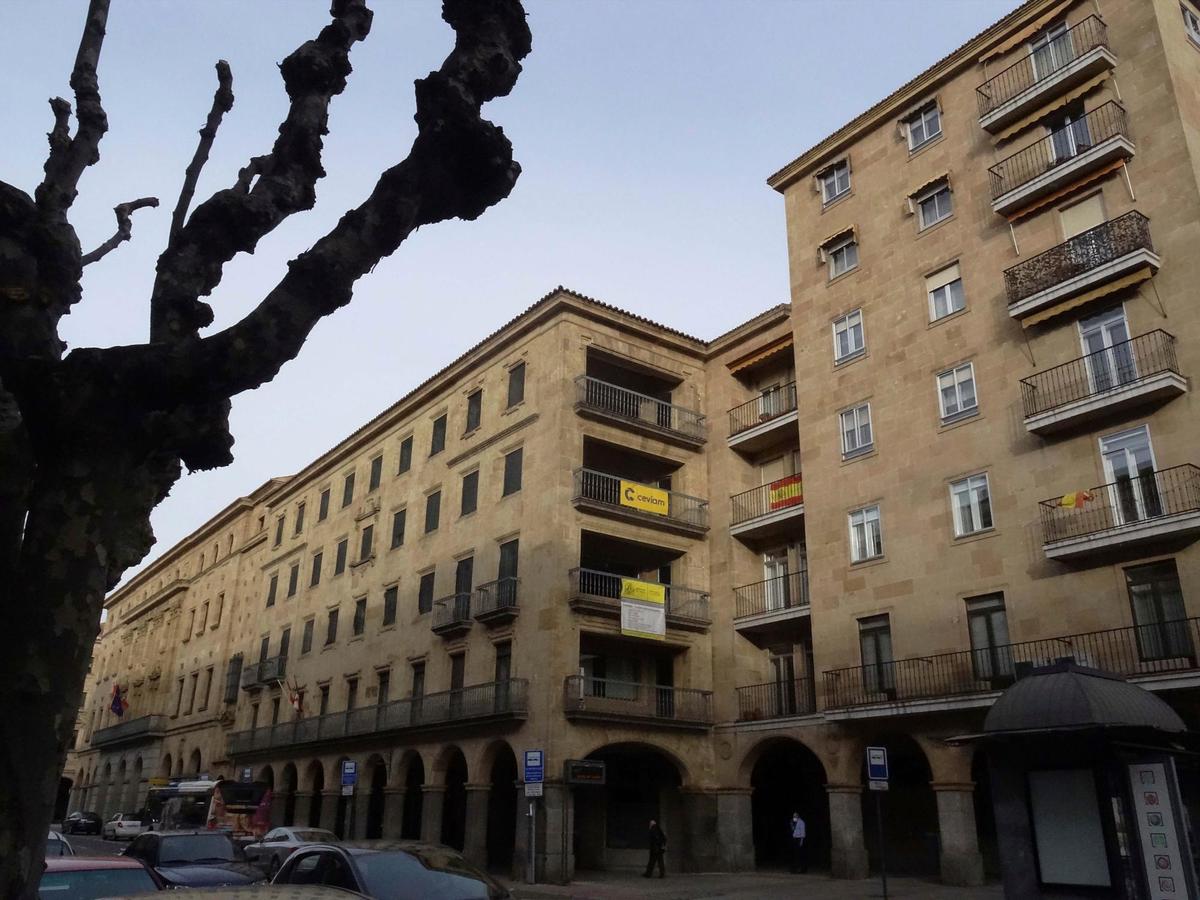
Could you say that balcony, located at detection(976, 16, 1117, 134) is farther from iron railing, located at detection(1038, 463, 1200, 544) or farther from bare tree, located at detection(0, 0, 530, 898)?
bare tree, located at detection(0, 0, 530, 898)

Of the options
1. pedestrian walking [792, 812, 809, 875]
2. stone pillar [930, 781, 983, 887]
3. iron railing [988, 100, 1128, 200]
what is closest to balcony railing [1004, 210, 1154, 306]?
iron railing [988, 100, 1128, 200]

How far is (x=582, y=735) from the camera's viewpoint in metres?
26.6

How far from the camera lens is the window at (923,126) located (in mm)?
26755

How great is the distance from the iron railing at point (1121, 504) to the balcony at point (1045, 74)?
9630 millimetres

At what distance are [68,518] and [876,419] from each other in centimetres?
2354

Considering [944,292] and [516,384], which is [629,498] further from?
[944,292]

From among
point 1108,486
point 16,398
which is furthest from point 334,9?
point 1108,486

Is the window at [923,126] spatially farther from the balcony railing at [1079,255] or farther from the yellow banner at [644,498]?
the yellow banner at [644,498]

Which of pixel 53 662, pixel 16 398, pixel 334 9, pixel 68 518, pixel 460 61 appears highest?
pixel 334 9

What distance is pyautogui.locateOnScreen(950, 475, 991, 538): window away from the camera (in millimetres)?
22844

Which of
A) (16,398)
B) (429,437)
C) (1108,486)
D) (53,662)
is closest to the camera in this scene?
(53,662)

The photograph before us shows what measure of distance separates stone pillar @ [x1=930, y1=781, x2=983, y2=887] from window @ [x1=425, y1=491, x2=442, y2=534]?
19470 millimetres

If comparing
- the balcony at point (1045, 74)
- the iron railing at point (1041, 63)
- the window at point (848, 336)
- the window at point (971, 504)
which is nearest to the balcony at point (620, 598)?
the window at point (848, 336)

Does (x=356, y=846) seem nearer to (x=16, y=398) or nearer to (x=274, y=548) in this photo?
(x=16, y=398)
